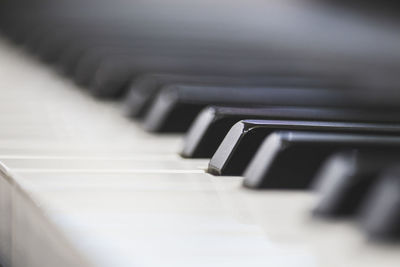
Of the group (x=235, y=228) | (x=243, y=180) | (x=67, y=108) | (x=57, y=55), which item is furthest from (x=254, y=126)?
(x=57, y=55)

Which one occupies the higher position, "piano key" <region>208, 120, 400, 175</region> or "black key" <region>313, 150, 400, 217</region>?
"black key" <region>313, 150, 400, 217</region>

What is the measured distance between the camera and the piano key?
0.60 meters

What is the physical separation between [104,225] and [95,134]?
34 cm

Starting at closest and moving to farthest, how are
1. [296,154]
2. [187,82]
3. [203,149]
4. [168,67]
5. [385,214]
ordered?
[385,214] < [296,154] < [203,149] < [187,82] < [168,67]

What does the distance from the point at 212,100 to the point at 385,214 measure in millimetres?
436

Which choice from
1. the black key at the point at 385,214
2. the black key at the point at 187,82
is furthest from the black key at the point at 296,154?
the black key at the point at 187,82

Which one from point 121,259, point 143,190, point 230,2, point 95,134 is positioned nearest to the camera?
point 121,259

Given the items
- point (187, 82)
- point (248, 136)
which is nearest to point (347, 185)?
point (248, 136)

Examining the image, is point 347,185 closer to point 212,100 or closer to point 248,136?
point 248,136

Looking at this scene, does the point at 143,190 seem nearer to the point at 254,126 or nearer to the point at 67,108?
the point at 254,126

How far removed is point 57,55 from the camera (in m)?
1.29

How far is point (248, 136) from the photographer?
2.01 ft

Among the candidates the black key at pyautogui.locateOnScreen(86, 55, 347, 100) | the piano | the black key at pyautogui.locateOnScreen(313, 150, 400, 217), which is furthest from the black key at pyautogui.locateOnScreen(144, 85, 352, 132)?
the black key at pyautogui.locateOnScreen(313, 150, 400, 217)

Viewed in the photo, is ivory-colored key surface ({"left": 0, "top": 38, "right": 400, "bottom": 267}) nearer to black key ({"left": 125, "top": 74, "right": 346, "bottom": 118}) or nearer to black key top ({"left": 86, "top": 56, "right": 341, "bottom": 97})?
black key ({"left": 125, "top": 74, "right": 346, "bottom": 118})
